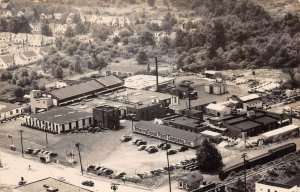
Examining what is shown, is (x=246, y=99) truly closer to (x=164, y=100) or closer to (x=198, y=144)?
(x=164, y=100)

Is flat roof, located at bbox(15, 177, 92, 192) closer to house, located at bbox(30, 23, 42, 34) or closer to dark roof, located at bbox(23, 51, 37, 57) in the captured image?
dark roof, located at bbox(23, 51, 37, 57)

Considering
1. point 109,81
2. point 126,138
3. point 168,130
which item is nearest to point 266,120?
point 168,130

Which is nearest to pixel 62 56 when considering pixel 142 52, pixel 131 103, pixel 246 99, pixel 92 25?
pixel 142 52

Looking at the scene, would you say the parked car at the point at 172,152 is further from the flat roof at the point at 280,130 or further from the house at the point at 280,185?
the house at the point at 280,185

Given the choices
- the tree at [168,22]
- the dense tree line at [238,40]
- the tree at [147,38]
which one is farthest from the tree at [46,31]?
the dense tree line at [238,40]

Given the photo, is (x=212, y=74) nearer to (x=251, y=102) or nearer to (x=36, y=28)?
(x=251, y=102)
